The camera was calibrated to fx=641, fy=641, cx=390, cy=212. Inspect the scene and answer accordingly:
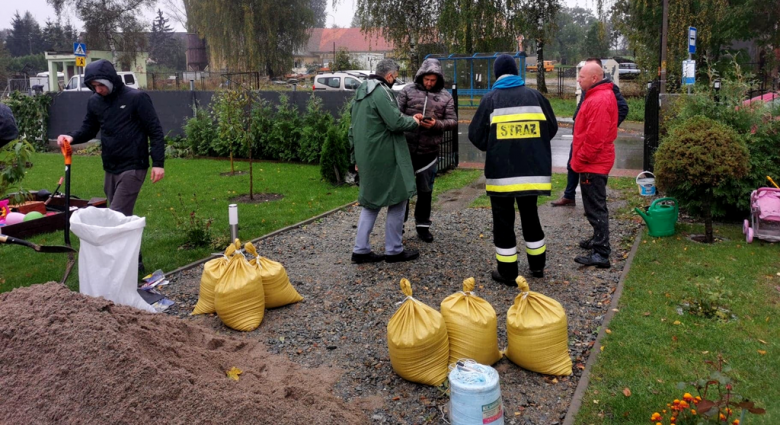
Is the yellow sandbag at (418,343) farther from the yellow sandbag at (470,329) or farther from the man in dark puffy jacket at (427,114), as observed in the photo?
the man in dark puffy jacket at (427,114)

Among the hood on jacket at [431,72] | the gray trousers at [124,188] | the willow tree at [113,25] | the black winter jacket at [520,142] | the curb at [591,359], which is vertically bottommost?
the curb at [591,359]

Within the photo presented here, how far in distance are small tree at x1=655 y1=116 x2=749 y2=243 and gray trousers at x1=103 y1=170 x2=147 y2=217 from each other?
5.46 metres

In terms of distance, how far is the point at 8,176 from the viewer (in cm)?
524

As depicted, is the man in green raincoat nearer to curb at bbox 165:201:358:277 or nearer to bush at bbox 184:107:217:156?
curb at bbox 165:201:358:277

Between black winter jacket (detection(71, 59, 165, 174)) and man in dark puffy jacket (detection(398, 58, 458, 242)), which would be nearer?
black winter jacket (detection(71, 59, 165, 174))

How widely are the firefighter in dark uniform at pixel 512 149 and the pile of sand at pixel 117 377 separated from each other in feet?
7.44

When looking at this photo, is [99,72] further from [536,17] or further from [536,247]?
[536,17]

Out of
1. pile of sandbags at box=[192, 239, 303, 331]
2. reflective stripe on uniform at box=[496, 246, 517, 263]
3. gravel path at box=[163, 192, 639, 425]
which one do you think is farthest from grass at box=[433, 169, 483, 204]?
pile of sandbags at box=[192, 239, 303, 331]

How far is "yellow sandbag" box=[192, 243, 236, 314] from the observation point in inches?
201

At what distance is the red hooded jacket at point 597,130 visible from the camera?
19.6ft

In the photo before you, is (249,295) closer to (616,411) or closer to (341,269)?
(341,269)

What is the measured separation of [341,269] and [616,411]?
10.9 feet

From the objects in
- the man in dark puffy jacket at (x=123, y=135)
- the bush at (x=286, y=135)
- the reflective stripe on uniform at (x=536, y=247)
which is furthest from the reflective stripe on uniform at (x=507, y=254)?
the bush at (x=286, y=135)

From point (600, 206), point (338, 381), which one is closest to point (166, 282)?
point (338, 381)
